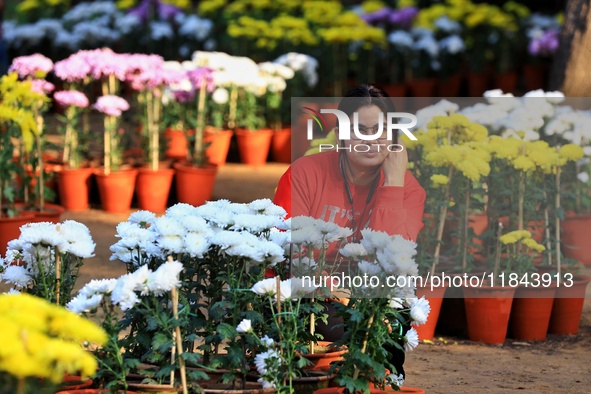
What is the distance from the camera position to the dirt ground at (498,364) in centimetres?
494

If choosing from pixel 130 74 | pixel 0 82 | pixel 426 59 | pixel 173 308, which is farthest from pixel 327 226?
pixel 426 59

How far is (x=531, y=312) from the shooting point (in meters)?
5.89

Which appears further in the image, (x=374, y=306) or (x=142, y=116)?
(x=142, y=116)

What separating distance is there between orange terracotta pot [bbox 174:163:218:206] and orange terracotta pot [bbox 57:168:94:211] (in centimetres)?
66

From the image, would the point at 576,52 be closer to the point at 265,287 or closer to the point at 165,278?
the point at 265,287

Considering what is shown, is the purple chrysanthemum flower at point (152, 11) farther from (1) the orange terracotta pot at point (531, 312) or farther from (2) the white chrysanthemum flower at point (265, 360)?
(2) the white chrysanthemum flower at point (265, 360)

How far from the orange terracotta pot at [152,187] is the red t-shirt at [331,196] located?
12.5 feet

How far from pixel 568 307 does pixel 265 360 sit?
9.20 ft

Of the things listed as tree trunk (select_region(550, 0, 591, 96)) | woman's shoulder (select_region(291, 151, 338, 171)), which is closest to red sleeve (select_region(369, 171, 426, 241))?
woman's shoulder (select_region(291, 151, 338, 171))

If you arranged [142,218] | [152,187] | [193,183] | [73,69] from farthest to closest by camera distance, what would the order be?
[193,183]
[152,187]
[73,69]
[142,218]

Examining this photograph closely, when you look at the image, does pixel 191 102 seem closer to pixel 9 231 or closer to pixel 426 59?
pixel 9 231

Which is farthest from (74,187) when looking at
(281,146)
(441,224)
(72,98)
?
(441,224)

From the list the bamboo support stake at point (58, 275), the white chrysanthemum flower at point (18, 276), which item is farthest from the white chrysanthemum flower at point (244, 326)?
the white chrysanthemum flower at point (18, 276)

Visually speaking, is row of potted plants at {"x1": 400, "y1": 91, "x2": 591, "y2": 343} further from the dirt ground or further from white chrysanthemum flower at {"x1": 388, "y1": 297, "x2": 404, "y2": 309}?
white chrysanthemum flower at {"x1": 388, "y1": 297, "x2": 404, "y2": 309}
